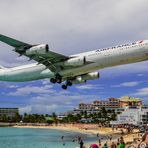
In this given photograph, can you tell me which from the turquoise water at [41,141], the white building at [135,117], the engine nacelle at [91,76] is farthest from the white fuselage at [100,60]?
the white building at [135,117]

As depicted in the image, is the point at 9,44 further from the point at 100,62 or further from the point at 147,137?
the point at 147,137

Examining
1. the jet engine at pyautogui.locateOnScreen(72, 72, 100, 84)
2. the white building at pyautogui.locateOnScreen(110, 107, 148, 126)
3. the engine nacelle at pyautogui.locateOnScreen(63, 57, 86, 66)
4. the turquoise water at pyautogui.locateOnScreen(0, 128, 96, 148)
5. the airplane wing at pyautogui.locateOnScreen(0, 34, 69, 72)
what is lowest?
the turquoise water at pyautogui.locateOnScreen(0, 128, 96, 148)

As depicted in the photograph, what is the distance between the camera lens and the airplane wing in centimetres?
4078

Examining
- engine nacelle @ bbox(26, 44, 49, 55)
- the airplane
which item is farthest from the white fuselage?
engine nacelle @ bbox(26, 44, 49, 55)

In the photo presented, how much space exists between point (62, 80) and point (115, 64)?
344 inches

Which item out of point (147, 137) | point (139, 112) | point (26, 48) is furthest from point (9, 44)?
point (139, 112)

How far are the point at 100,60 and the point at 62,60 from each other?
5.52 m

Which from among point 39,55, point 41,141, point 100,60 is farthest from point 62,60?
point 41,141

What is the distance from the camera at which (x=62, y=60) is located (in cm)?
4519

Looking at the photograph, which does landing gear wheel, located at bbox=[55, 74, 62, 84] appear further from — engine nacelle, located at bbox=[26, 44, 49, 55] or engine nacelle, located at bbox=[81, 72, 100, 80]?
engine nacelle, located at bbox=[81, 72, 100, 80]

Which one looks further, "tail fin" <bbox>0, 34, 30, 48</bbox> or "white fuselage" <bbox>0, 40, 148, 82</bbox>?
"white fuselage" <bbox>0, 40, 148, 82</bbox>

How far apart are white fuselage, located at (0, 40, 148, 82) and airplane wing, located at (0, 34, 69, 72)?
4.75 feet

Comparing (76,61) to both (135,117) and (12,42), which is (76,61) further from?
(135,117)

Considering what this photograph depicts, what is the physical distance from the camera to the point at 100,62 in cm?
4216
